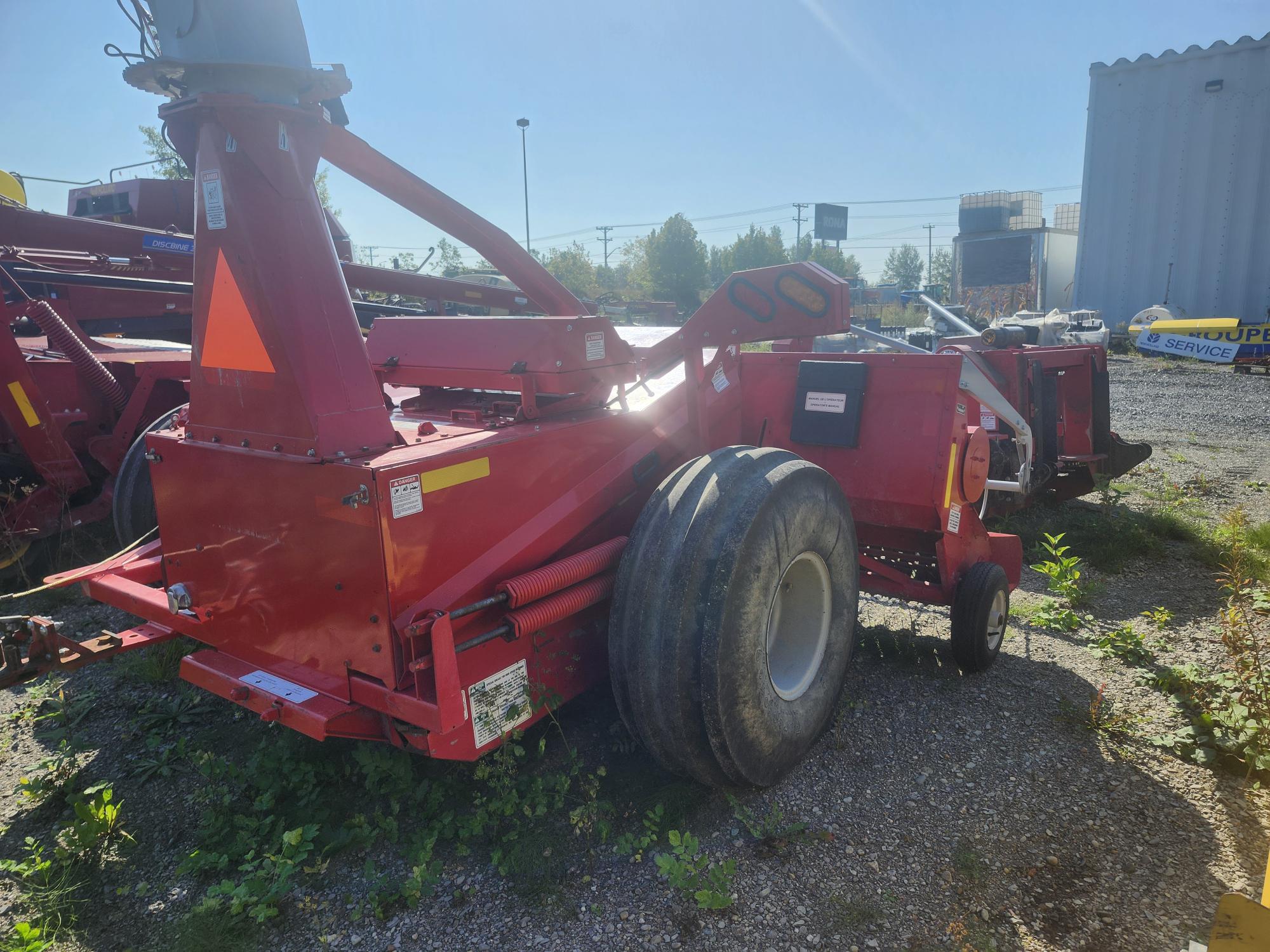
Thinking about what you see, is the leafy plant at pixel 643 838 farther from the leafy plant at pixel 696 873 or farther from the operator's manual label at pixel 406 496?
the operator's manual label at pixel 406 496

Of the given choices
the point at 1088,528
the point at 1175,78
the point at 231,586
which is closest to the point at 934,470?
the point at 231,586

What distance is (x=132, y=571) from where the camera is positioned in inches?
119

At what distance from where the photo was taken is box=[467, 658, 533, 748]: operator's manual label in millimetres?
2371

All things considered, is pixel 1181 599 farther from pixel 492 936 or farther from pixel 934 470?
pixel 492 936

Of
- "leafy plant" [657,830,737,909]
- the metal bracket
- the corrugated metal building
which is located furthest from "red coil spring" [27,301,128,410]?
the corrugated metal building

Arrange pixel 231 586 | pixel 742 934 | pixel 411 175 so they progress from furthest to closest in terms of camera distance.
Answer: pixel 411 175
pixel 231 586
pixel 742 934

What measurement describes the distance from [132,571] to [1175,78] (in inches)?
897

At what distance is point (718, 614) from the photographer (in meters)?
2.36

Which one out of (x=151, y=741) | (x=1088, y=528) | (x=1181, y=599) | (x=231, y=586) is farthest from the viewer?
(x=1088, y=528)

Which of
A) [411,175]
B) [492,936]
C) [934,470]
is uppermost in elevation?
[411,175]

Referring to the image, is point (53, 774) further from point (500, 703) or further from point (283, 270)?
point (283, 270)

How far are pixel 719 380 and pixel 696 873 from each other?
6.39ft

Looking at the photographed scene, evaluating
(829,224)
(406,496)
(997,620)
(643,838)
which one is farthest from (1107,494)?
(829,224)

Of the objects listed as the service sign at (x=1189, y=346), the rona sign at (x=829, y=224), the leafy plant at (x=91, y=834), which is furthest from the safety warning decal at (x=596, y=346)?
the rona sign at (x=829, y=224)
